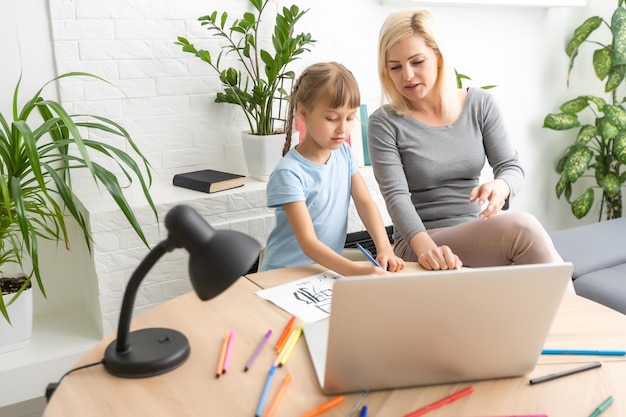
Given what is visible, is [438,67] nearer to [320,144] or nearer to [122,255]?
[320,144]

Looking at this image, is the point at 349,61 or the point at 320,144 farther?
the point at 349,61

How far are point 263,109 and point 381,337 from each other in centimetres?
160

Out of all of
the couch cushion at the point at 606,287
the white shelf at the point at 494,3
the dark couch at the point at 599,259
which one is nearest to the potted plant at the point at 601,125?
the white shelf at the point at 494,3

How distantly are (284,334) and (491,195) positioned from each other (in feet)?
2.68

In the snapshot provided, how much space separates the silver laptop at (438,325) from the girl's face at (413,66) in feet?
3.41

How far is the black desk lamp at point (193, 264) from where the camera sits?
2.77 ft

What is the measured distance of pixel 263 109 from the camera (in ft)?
7.69

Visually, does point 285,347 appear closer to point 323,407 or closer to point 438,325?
point 323,407

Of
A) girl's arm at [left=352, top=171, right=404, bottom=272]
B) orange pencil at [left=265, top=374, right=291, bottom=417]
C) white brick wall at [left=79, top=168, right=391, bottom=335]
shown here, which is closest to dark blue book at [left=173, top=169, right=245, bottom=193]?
white brick wall at [left=79, top=168, right=391, bottom=335]

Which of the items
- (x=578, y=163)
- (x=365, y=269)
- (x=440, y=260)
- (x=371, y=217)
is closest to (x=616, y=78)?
(x=578, y=163)

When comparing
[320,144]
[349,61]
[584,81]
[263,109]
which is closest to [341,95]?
[320,144]

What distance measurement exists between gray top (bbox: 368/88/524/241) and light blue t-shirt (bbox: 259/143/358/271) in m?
0.12

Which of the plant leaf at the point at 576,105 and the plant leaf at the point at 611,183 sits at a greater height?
the plant leaf at the point at 576,105

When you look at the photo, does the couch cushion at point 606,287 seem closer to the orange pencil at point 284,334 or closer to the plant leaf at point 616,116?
the plant leaf at point 616,116
